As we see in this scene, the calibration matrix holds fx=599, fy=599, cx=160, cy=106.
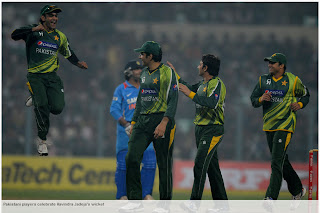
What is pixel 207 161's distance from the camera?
8.99 metres

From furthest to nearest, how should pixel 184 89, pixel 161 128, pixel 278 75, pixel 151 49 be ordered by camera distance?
pixel 278 75 → pixel 184 89 → pixel 151 49 → pixel 161 128

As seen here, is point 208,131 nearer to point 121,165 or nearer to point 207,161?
point 207,161

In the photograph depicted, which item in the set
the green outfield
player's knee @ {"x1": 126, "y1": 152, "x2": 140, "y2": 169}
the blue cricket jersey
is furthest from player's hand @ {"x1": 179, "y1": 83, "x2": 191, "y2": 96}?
the green outfield

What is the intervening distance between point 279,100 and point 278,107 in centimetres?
12

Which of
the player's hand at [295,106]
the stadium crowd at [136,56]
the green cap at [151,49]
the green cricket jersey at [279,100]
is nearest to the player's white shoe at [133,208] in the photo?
the green cap at [151,49]

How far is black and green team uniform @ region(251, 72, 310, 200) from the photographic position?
31.5 ft

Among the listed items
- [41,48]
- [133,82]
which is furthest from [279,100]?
[41,48]

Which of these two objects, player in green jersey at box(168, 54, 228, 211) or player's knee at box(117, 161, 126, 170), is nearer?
player in green jersey at box(168, 54, 228, 211)

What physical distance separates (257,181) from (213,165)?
9.03 m

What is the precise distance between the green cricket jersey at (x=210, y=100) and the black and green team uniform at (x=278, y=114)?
0.91m

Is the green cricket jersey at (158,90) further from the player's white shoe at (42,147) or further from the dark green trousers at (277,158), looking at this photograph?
the dark green trousers at (277,158)

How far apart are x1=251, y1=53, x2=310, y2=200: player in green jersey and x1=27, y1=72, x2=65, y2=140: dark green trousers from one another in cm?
318

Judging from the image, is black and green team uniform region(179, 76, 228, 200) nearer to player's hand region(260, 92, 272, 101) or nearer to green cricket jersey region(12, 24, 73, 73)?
player's hand region(260, 92, 272, 101)

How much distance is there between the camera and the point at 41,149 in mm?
8938
